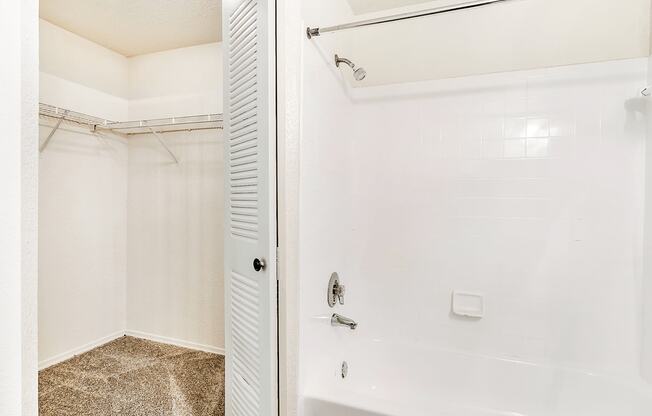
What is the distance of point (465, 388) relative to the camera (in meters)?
1.94

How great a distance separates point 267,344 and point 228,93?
1.04 m

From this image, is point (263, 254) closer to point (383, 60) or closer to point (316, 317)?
point (316, 317)

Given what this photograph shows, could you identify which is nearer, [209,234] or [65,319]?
[65,319]

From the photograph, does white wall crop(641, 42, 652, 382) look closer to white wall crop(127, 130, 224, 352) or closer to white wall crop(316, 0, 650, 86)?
white wall crop(316, 0, 650, 86)

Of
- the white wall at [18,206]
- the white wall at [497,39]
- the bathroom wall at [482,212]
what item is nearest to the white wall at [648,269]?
the bathroom wall at [482,212]

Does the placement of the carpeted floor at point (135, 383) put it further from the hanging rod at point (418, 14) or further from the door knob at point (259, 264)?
the hanging rod at point (418, 14)

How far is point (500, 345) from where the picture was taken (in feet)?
6.37

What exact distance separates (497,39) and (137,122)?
235 centimetres

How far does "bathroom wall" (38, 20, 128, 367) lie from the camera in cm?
238

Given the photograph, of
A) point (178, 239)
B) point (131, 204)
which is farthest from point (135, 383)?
point (131, 204)

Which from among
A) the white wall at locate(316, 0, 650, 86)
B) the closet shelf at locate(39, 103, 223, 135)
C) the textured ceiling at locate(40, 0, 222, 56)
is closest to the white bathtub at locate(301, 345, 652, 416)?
the white wall at locate(316, 0, 650, 86)

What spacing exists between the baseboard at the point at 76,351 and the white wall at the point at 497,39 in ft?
8.74

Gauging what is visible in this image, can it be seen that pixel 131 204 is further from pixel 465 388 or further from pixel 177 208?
pixel 465 388

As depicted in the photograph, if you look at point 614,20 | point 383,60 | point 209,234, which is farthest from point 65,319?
point 614,20
